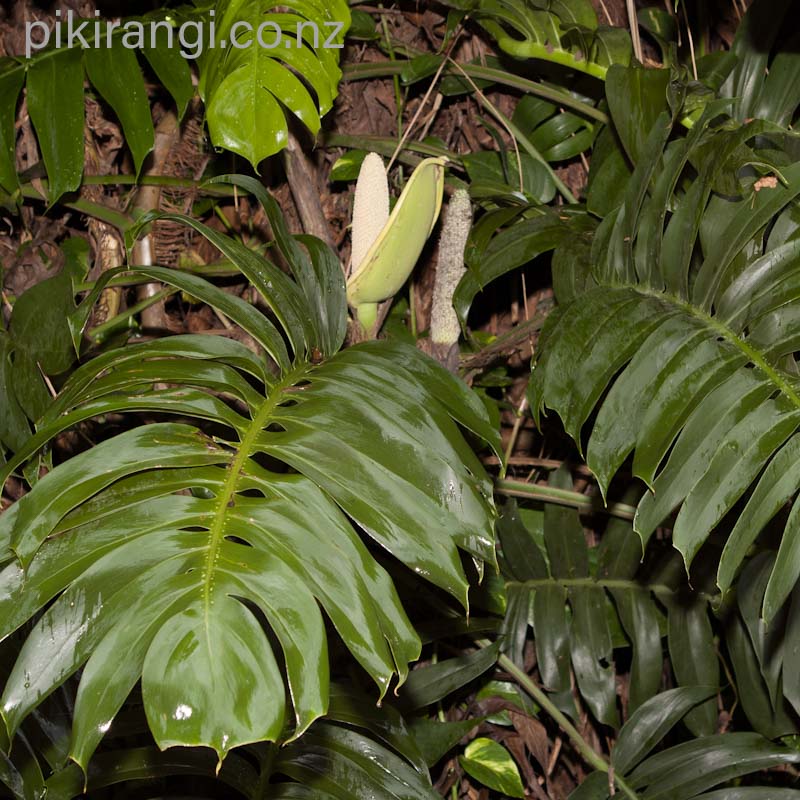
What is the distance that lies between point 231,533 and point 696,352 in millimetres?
469

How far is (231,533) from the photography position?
2.20ft

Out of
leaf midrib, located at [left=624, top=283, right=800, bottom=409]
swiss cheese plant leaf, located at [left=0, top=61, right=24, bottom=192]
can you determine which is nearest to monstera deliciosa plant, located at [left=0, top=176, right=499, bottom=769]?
leaf midrib, located at [left=624, top=283, right=800, bottom=409]

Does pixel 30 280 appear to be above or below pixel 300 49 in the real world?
below

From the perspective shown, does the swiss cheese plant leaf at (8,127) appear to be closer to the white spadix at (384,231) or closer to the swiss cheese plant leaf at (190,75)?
the swiss cheese plant leaf at (190,75)

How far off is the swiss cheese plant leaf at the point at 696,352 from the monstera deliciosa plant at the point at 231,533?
0.13 metres

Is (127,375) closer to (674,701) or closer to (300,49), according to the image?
(300,49)

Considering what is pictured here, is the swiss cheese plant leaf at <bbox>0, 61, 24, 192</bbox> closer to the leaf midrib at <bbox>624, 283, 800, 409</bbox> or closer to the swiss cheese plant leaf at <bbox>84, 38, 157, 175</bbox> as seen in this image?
the swiss cheese plant leaf at <bbox>84, 38, 157, 175</bbox>

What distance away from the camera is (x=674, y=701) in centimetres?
123

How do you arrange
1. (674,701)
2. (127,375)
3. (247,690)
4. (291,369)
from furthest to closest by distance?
(674,701) → (291,369) → (127,375) → (247,690)

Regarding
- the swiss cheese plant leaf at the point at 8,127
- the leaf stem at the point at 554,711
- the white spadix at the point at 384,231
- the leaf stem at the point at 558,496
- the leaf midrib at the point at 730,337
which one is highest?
the swiss cheese plant leaf at the point at 8,127

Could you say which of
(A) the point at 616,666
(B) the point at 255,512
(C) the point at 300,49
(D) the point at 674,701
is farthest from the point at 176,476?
(A) the point at 616,666

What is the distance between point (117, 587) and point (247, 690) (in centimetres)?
14

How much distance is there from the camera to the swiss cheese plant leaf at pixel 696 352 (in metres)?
0.80

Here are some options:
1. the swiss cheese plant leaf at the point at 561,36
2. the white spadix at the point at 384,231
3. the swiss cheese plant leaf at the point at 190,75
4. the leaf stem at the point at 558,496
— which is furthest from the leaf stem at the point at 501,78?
the leaf stem at the point at 558,496
